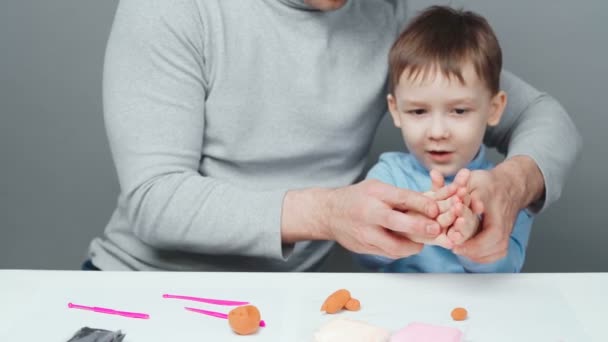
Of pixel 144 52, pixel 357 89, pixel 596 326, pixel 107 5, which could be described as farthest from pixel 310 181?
pixel 107 5

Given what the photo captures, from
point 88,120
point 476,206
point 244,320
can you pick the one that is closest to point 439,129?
point 476,206

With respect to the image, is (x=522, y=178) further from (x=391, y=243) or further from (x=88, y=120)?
(x=88, y=120)

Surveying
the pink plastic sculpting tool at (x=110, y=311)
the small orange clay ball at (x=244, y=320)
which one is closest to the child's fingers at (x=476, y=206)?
the small orange clay ball at (x=244, y=320)

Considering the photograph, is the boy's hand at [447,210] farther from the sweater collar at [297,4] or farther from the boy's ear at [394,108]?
the sweater collar at [297,4]

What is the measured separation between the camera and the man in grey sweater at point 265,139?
45.8 inches

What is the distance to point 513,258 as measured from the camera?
131 cm

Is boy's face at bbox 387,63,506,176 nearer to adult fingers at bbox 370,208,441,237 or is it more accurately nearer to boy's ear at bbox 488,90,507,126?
boy's ear at bbox 488,90,507,126

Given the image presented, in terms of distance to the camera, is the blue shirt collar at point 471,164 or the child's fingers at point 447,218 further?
the blue shirt collar at point 471,164

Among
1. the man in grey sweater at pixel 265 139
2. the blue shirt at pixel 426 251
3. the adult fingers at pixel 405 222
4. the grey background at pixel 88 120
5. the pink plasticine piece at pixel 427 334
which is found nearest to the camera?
the pink plasticine piece at pixel 427 334

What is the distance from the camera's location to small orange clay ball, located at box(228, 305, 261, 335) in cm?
94

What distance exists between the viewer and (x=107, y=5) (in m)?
2.01

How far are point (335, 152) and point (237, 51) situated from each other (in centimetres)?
26

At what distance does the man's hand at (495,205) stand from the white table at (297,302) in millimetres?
39

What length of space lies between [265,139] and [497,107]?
0.41 m
